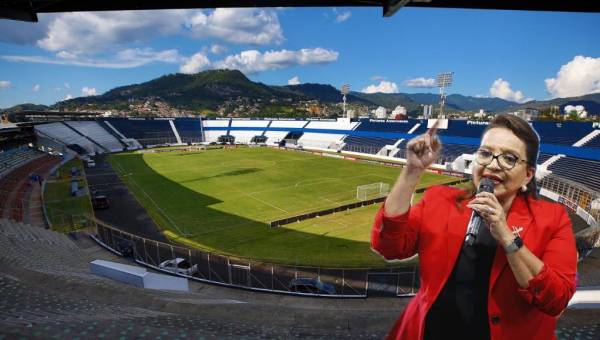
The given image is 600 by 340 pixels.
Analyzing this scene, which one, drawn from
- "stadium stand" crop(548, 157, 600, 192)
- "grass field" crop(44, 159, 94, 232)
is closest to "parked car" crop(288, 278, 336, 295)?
"grass field" crop(44, 159, 94, 232)

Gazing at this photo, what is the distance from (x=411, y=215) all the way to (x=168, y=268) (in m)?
14.8

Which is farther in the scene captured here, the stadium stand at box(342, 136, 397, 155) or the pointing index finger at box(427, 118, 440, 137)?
the stadium stand at box(342, 136, 397, 155)

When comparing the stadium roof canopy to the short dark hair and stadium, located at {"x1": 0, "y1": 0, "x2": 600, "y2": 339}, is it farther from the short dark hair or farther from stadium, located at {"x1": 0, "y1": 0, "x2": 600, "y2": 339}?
the short dark hair

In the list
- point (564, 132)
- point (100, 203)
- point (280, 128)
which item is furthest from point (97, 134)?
point (564, 132)

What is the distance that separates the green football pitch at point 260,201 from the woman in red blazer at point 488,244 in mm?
14866

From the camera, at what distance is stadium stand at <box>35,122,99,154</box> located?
61228mm

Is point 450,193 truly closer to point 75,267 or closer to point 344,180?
point 75,267

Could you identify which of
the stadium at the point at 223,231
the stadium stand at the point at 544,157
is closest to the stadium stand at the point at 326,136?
the stadium at the point at 223,231

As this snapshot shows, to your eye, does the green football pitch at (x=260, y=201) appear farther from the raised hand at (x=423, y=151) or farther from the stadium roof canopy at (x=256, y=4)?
the raised hand at (x=423, y=151)

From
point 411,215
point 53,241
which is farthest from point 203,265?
point 411,215

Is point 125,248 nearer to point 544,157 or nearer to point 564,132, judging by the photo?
point 544,157

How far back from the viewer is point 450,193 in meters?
2.73

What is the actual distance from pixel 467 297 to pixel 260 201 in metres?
29.1

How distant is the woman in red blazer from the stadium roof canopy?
6.10m
